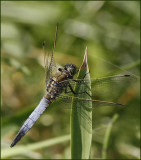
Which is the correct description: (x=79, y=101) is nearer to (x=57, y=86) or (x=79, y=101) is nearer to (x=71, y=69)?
(x=57, y=86)

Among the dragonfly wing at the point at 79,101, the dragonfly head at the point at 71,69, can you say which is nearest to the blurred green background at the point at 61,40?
the dragonfly head at the point at 71,69

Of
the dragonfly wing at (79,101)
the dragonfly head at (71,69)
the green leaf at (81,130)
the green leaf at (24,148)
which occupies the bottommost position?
the green leaf at (24,148)

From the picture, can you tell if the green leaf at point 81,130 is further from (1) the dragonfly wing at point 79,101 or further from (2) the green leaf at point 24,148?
(2) the green leaf at point 24,148

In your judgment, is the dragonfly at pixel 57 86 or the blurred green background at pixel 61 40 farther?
the blurred green background at pixel 61 40

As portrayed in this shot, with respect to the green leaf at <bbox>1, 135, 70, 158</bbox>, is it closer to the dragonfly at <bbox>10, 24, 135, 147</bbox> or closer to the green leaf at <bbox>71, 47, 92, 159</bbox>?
the dragonfly at <bbox>10, 24, 135, 147</bbox>

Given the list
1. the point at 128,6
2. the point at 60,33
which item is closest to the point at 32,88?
the point at 60,33

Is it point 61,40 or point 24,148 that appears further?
point 61,40

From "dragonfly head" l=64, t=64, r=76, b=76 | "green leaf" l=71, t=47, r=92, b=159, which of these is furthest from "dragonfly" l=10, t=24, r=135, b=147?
"green leaf" l=71, t=47, r=92, b=159

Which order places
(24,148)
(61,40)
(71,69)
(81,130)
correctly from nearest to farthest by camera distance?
(81,130), (24,148), (71,69), (61,40)

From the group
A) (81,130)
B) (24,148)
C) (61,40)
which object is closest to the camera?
(81,130)

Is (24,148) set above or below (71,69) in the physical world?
below

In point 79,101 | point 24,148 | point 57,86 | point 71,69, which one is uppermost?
point 71,69

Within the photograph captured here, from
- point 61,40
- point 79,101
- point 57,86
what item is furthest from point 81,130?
point 61,40
